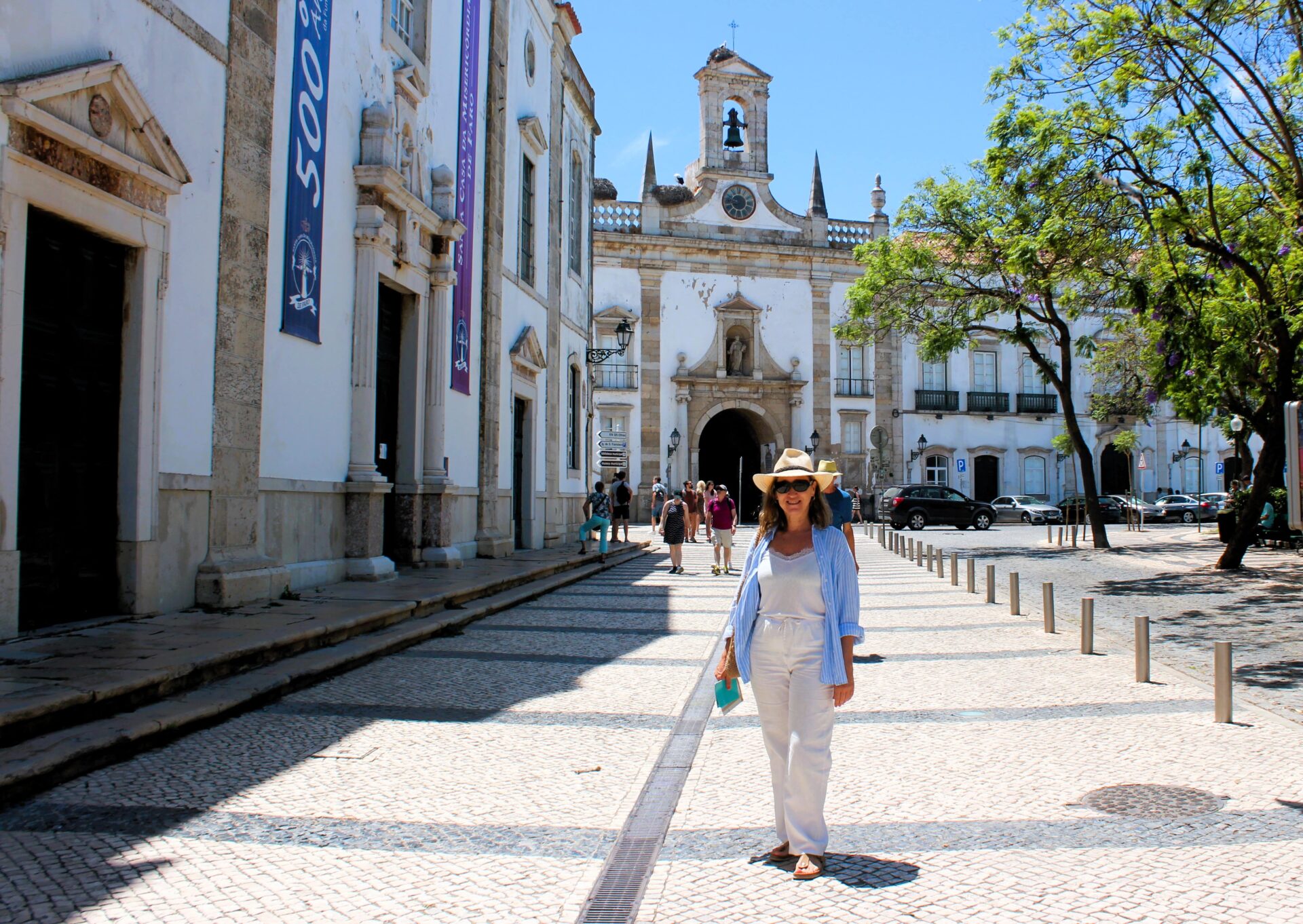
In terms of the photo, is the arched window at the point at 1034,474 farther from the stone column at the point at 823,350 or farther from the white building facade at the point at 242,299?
the white building facade at the point at 242,299

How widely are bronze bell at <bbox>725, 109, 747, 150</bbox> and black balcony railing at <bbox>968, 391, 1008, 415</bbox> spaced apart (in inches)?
540

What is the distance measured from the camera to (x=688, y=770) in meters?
5.16

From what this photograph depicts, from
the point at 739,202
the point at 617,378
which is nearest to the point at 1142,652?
the point at 617,378

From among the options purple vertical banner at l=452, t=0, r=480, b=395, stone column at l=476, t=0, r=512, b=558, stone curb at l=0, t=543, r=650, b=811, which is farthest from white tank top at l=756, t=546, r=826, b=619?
stone column at l=476, t=0, r=512, b=558

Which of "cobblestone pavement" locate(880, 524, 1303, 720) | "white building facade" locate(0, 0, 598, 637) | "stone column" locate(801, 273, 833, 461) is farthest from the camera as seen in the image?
"stone column" locate(801, 273, 833, 461)

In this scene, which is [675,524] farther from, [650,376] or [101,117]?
[650,376]

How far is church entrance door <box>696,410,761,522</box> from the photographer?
42438 millimetres

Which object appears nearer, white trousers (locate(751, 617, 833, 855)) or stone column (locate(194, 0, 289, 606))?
white trousers (locate(751, 617, 833, 855))

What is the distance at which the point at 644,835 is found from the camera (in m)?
4.14

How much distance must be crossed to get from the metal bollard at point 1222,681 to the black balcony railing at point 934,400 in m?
37.2

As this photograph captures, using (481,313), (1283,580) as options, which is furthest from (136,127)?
(1283,580)

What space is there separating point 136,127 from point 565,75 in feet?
51.7

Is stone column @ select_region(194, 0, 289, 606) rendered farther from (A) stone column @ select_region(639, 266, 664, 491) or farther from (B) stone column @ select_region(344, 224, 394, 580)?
(A) stone column @ select_region(639, 266, 664, 491)

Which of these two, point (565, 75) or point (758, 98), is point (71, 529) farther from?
point (758, 98)
